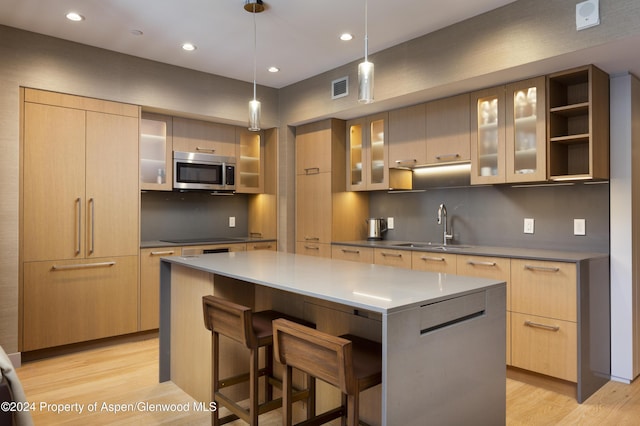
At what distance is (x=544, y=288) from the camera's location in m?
2.87

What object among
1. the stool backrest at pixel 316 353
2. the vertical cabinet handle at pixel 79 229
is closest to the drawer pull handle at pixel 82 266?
the vertical cabinet handle at pixel 79 229

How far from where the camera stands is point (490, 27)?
10.0 ft

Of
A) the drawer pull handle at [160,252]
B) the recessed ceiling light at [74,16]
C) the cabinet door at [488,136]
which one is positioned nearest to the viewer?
the recessed ceiling light at [74,16]

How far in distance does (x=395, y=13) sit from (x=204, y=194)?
299cm

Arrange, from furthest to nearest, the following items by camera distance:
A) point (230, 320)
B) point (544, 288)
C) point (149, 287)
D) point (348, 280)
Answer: point (149, 287) → point (544, 288) → point (230, 320) → point (348, 280)

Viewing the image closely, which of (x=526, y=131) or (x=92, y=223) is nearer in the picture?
(x=526, y=131)

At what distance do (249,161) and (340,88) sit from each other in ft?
4.93

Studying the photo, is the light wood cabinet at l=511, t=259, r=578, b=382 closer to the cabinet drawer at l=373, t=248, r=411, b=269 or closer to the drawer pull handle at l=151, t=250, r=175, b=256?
the cabinet drawer at l=373, t=248, r=411, b=269

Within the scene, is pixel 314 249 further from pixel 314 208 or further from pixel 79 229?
pixel 79 229

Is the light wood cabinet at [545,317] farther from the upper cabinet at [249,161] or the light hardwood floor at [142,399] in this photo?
the upper cabinet at [249,161]

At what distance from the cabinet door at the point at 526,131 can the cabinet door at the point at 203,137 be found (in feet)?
9.77

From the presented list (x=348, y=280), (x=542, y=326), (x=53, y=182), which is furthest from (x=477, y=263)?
(x=53, y=182)

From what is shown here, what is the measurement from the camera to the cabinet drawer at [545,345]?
108 inches

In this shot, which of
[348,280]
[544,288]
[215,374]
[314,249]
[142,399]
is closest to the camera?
[348,280]
